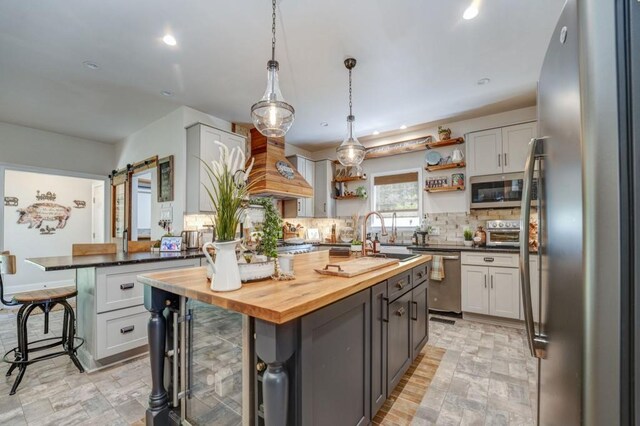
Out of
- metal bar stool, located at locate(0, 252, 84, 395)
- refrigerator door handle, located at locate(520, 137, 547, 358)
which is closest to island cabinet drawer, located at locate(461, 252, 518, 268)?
refrigerator door handle, located at locate(520, 137, 547, 358)

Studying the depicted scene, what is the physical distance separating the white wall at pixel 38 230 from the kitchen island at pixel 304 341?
6058 mm

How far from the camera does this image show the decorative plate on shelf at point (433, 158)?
440 centimetres

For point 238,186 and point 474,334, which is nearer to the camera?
point 238,186

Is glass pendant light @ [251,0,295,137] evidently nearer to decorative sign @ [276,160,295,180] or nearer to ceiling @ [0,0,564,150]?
ceiling @ [0,0,564,150]

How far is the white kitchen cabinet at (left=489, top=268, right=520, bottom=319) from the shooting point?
3260 millimetres

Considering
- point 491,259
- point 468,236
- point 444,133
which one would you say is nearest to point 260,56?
point 444,133

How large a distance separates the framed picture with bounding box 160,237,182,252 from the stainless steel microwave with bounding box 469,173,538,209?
13.0 ft

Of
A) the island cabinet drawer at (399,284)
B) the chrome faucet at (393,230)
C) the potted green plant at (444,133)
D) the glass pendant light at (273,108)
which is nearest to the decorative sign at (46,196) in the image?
the glass pendant light at (273,108)

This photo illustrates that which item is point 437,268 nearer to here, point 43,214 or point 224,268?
point 224,268

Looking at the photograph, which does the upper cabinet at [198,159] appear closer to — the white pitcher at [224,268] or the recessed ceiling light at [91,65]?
the recessed ceiling light at [91,65]

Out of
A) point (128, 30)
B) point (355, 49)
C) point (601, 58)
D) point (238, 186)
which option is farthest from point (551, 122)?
point (128, 30)

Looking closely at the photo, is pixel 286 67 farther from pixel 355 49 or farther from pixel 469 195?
pixel 469 195

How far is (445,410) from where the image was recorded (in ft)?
6.07

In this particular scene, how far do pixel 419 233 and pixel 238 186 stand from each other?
139 inches
